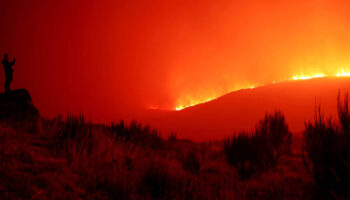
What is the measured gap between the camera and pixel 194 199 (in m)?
3.61

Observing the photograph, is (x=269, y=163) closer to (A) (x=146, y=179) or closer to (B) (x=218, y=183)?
(B) (x=218, y=183)

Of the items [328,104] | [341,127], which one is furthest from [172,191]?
[328,104]

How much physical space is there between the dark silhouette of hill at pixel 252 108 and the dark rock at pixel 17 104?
13.2 metres

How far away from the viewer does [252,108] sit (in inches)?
1199

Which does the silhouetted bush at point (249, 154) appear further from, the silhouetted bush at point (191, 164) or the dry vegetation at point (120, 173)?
the silhouetted bush at point (191, 164)

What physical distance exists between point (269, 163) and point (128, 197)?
4.98 metres

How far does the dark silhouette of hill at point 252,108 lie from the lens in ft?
80.6

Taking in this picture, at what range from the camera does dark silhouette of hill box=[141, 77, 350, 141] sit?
24562mm

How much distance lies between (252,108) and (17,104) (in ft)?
83.5

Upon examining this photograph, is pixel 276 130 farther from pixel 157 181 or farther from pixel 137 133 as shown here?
pixel 157 181

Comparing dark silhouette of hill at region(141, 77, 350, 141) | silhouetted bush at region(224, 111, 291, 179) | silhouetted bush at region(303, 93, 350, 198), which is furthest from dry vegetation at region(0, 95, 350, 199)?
dark silhouette of hill at region(141, 77, 350, 141)

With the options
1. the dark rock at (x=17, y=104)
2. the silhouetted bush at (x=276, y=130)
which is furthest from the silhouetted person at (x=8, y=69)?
the silhouetted bush at (x=276, y=130)

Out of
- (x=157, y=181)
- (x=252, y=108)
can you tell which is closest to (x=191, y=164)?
(x=157, y=181)

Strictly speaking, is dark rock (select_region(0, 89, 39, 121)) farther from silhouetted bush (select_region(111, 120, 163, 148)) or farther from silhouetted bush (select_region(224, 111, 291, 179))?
silhouetted bush (select_region(224, 111, 291, 179))
